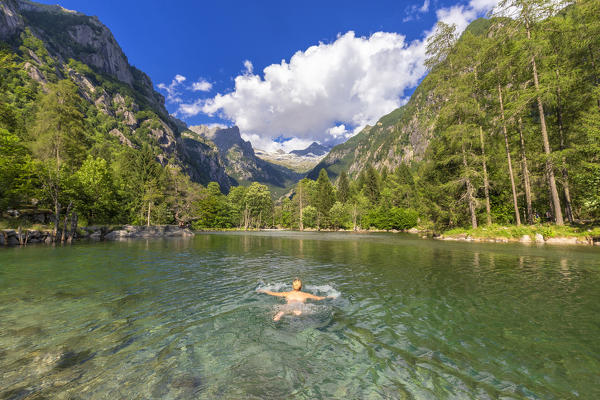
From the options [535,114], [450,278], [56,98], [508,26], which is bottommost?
[450,278]

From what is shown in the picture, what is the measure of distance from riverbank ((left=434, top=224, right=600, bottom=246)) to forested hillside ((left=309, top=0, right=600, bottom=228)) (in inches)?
62.4

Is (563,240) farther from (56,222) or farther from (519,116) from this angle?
(56,222)

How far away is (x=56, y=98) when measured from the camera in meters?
32.0

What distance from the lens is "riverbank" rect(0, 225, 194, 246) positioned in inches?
909

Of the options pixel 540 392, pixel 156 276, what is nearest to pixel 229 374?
pixel 540 392

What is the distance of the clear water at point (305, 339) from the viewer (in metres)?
3.55

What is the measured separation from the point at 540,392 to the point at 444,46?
38.7 metres

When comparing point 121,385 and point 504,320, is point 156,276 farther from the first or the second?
point 504,320

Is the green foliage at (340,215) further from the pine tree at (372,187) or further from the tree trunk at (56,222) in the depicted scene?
the tree trunk at (56,222)

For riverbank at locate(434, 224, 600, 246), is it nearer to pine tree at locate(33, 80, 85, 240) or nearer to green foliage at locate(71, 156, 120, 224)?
pine tree at locate(33, 80, 85, 240)

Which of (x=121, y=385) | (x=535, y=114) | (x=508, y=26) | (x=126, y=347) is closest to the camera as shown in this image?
(x=121, y=385)

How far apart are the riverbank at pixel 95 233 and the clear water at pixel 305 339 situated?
66.5ft

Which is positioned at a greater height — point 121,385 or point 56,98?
point 56,98

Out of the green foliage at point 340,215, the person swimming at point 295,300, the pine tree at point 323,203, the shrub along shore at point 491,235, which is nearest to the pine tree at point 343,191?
the pine tree at point 323,203
